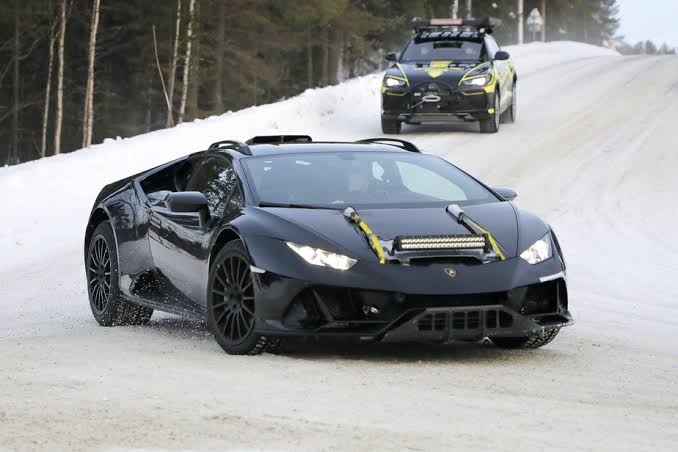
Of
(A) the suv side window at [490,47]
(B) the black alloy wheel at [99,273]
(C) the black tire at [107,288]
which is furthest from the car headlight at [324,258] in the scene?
(A) the suv side window at [490,47]

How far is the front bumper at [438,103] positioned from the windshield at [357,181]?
46.4 feet

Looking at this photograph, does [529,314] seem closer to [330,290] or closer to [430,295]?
[430,295]

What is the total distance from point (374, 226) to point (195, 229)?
4.60 feet

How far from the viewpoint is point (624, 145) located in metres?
21.8

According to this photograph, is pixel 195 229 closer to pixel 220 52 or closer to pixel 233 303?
pixel 233 303

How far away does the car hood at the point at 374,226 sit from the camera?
716 centimetres

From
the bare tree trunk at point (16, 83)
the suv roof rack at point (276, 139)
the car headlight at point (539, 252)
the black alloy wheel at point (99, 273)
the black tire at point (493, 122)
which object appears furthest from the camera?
the bare tree trunk at point (16, 83)

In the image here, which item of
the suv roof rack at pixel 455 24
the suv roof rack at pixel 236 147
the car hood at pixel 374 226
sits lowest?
the car hood at pixel 374 226

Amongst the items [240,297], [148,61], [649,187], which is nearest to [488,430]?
[240,297]

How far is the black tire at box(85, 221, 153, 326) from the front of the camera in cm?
955

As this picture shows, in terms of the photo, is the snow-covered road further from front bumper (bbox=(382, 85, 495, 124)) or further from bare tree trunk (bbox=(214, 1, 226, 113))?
bare tree trunk (bbox=(214, 1, 226, 113))

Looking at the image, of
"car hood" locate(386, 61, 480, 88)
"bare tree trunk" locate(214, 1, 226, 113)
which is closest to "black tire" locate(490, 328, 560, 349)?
"car hood" locate(386, 61, 480, 88)

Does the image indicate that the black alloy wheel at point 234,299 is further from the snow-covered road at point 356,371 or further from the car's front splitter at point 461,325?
the car's front splitter at point 461,325

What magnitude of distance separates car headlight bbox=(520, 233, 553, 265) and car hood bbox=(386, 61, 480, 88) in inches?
609
